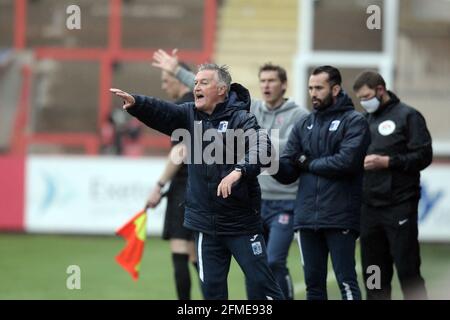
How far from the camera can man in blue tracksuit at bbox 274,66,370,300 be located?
26.2 ft

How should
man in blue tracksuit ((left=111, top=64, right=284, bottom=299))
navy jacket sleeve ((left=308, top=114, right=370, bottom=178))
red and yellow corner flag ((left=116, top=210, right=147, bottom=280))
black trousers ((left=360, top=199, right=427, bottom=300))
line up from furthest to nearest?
red and yellow corner flag ((left=116, top=210, right=147, bottom=280)), black trousers ((left=360, top=199, right=427, bottom=300)), navy jacket sleeve ((left=308, top=114, right=370, bottom=178)), man in blue tracksuit ((left=111, top=64, right=284, bottom=299))

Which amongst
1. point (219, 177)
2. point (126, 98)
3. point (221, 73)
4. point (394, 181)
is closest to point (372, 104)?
point (394, 181)

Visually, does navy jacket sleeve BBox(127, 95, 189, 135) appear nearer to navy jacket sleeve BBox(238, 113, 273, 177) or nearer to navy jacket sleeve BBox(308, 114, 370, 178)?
navy jacket sleeve BBox(238, 113, 273, 177)

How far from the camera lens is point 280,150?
362 inches

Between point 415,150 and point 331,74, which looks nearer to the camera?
point 331,74

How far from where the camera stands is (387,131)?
8984mm

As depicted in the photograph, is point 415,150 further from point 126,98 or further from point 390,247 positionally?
point 126,98

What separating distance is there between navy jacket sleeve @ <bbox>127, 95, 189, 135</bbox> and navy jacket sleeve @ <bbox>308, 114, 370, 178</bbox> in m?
1.15

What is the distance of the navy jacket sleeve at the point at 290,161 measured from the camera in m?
8.20

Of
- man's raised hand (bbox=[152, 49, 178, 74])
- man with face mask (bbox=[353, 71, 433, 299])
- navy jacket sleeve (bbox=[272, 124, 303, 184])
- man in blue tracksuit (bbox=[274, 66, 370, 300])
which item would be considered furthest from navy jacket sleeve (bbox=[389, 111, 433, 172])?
man's raised hand (bbox=[152, 49, 178, 74])

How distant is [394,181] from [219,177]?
84.7 inches
